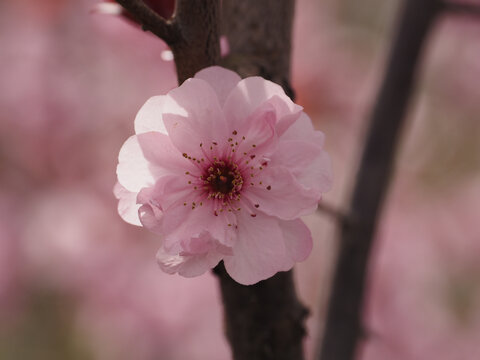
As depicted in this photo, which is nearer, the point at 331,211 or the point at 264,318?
the point at 264,318

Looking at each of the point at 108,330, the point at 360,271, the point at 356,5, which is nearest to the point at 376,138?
the point at 360,271

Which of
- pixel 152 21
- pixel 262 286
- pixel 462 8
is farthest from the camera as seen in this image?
pixel 462 8

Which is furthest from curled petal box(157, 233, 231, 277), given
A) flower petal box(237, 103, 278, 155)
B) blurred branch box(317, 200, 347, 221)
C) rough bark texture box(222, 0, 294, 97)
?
blurred branch box(317, 200, 347, 221)

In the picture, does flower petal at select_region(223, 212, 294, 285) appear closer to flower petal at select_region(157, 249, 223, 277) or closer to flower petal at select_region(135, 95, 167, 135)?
flower petal at select_region(157, 249, 223, 277)

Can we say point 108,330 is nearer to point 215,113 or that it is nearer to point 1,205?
point 1,205

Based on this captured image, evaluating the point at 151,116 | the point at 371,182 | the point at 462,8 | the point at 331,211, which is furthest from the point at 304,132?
the point at 462,8

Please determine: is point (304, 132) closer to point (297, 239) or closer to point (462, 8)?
point (297, 239)

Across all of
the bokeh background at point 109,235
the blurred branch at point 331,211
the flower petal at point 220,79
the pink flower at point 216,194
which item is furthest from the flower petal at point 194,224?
the bokeh background at point 109,235
